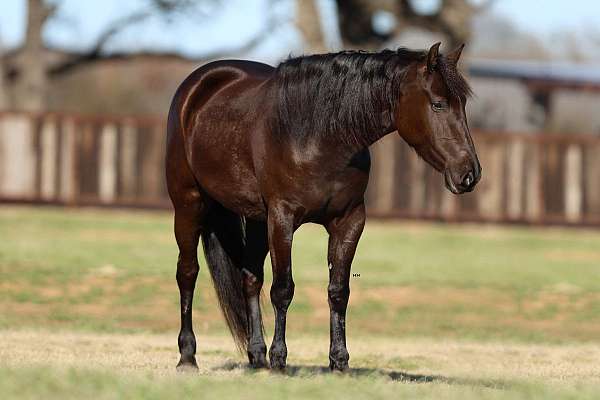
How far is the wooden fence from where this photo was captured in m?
28.4

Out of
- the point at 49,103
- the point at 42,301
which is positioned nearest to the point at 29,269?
the point at 42,301

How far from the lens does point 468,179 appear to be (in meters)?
8.38

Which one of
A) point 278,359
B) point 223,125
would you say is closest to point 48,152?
point 223,125

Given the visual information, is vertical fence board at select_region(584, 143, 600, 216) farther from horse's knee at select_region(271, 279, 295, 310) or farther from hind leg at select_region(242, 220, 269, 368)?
horse's knee at select_region(271, 279, 295, 310)

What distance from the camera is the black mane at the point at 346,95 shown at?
8.70 m

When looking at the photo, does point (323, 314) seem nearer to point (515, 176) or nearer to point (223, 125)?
point (223, 125)

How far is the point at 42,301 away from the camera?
17125 mm

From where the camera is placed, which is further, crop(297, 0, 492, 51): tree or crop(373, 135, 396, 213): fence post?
crop(297, 0, 492, 51): tree

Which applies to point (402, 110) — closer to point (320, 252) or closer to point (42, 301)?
point (42, 301)

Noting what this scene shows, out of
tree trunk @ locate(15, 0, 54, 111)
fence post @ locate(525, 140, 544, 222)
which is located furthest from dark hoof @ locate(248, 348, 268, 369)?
tree trunk @ locate(15, 0, 54, 111)

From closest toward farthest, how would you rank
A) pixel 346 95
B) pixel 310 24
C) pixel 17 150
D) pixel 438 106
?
pixel 438 106
pixel 346 95
pixel 17 150
pixel 310 24

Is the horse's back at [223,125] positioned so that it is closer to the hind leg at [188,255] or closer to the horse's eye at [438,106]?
the hind leg at [188,255]

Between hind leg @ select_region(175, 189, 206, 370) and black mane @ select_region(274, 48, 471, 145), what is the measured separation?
1.45 metres

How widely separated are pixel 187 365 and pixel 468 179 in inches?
109
